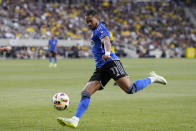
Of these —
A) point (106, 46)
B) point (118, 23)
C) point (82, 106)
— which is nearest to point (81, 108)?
point (82, 106)

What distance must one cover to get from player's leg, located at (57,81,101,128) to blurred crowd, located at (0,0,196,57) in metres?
39.3

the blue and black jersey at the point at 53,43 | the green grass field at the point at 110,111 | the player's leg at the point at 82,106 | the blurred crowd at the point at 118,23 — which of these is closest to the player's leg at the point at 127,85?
the player's leg at the point at 82,106

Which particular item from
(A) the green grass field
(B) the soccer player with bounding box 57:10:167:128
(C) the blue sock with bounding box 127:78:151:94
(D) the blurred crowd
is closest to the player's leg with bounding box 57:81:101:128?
(B) the soccer player with bounding box 57:10:167:128

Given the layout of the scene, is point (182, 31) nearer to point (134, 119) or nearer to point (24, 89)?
point (24, 89)

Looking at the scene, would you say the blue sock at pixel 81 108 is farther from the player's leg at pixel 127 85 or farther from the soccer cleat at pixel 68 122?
the player's leg at pixel 127 85

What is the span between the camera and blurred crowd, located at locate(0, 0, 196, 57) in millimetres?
49250

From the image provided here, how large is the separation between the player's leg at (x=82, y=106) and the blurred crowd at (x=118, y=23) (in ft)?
129

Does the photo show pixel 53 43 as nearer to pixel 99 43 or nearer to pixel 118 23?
pixel 118 23

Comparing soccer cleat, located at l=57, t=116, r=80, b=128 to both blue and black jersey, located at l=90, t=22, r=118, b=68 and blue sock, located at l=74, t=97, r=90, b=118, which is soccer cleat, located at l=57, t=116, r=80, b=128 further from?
blue and black jersey, located at l=90, t=22, r=118, b=68

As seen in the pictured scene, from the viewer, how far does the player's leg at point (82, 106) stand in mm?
7982

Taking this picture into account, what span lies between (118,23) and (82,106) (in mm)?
50515

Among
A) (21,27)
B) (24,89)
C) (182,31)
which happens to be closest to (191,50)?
(182,31)

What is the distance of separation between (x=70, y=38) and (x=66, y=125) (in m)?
43.6

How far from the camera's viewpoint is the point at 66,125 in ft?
26.3
